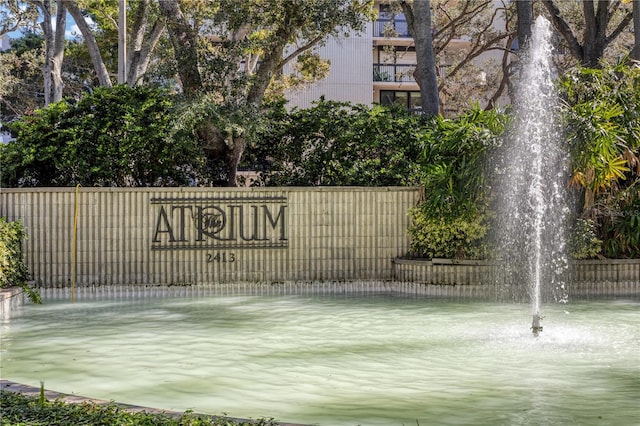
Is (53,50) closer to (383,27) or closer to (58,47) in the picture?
(58,47)

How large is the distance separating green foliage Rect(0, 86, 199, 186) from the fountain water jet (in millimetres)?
4837

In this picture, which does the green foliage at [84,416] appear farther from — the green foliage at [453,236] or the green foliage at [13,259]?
the green foliage at [453,236]

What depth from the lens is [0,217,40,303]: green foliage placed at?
10570mm

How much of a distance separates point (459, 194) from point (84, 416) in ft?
27.3

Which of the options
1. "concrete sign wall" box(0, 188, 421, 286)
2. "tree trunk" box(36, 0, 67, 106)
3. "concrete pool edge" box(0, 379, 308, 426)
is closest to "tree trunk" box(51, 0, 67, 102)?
"tree trunk" box(36, 0, 67, 106)

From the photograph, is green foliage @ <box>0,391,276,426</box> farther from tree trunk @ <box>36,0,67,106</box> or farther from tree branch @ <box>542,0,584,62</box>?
tree trunk @ <box>36,0,67,106</box>

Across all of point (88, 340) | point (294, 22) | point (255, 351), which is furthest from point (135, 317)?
point (294, 22)

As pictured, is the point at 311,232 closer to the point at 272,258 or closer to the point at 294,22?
the point at 272,258

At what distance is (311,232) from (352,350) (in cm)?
508

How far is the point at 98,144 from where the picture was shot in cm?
1276

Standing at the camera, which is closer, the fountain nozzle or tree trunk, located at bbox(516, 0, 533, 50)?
the fountain nozzle

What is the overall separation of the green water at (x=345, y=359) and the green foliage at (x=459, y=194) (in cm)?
133

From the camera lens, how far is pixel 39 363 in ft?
22.9

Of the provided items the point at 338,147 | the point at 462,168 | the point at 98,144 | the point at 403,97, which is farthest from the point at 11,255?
the point at 403,97
